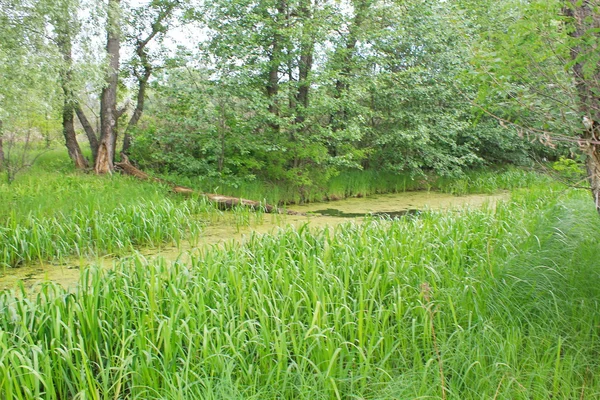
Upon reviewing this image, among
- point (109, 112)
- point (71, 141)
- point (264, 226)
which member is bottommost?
point (264, 226)

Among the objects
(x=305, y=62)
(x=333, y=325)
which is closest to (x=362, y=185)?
(x=305, y=62)

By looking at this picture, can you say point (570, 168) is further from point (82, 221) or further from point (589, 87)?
point (82, 221)

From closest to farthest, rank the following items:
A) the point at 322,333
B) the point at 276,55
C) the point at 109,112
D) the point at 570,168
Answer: the point at 322,333
the point at 570,168
the point at 276,55
the point at 109,112

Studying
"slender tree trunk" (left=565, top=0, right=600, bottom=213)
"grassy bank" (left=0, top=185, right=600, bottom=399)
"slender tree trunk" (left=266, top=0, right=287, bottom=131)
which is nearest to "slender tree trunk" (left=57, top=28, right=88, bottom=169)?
"slender tree trunk" (left=266, top=0, right=287, bottom=131)

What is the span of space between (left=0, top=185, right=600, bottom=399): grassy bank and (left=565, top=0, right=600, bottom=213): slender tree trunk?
0.84 m

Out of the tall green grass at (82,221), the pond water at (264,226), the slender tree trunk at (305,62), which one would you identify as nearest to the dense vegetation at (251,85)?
the slender tree trunk at (305,62)

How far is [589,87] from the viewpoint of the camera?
2477mm

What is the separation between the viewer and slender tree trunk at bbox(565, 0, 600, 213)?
2.35 meters

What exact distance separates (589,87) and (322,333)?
194 cm

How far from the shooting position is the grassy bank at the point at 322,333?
7.36 ft

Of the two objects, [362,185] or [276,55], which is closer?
[276,55]

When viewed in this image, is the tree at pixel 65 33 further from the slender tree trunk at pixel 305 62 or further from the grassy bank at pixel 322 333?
the grassy bank at pixel 322 333

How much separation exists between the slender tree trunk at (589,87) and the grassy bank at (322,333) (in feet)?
2.75

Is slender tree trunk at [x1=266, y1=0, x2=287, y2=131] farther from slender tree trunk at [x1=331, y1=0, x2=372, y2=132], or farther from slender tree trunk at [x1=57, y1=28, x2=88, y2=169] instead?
slender tree trunk at [x1=57, y1=28, x2=88, y2=169]
